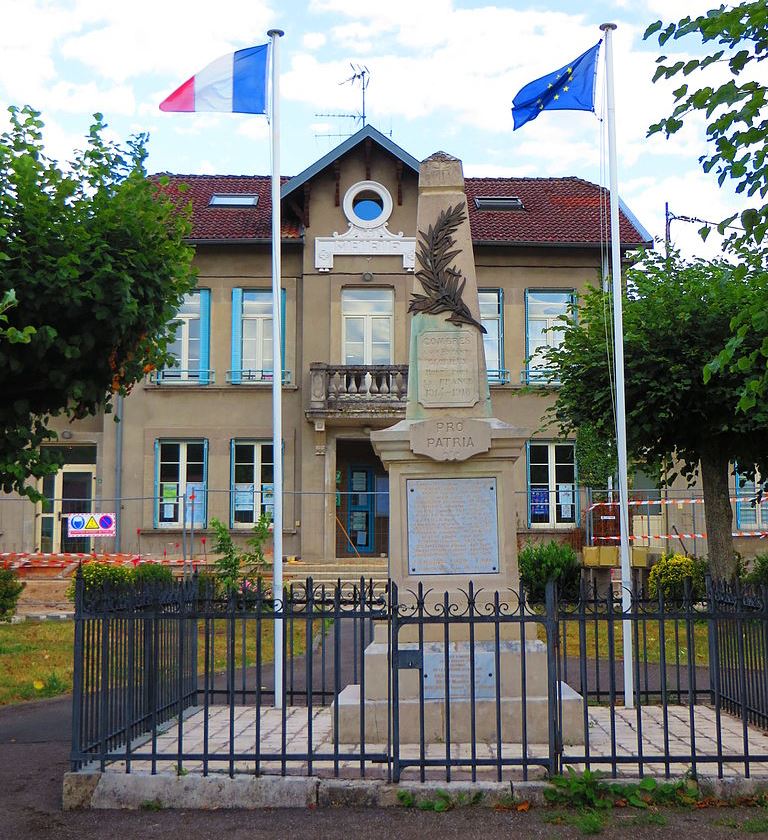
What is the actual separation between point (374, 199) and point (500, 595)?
→ 17.9 m

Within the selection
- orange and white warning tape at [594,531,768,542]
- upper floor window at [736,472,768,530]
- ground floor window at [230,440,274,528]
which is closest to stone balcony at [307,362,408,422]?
ground floor window at [230,440,274,528]

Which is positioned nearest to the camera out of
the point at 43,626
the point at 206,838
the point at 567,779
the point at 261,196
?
the point at 206,838

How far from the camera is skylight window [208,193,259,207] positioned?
86.8 feet

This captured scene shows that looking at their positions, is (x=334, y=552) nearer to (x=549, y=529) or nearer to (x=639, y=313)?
(x=549, y=529)

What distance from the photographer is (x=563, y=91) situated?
10781 mm

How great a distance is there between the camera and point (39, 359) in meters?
Answer: 10.9

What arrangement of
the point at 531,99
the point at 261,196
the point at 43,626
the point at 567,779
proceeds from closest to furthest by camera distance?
the point at 567,779
the point at 531,99
the point at 43,626
the point at 261,196

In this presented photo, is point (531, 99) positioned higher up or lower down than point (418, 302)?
higher up

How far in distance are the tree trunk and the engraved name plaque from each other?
8.57 m

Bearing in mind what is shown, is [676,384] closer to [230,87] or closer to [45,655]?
[230,87]

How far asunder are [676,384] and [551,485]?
1044 centimetres

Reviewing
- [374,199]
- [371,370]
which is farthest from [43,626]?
[374,199]

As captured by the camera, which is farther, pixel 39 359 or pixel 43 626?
pixel 43 626

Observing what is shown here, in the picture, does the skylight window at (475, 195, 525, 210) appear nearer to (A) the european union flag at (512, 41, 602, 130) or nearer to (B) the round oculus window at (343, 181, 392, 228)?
(B) the round oculus window at (343, 181, 392, 228)
